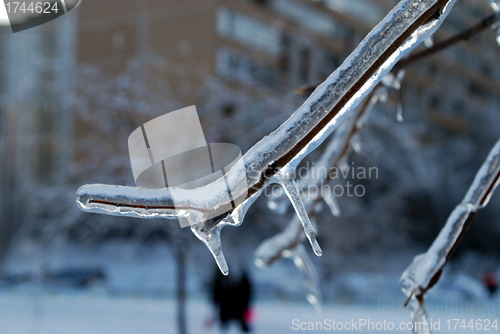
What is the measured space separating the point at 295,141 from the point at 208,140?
10.5 m

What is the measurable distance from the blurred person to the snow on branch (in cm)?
1020

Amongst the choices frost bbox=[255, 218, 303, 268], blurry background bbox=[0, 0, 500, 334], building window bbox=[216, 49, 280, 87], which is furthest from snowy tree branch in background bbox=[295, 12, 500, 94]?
building window bbox=[216, 49, 280, 87]

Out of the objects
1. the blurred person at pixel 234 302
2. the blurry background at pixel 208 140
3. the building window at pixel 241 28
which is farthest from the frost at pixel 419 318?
the building window at pixel 241 28

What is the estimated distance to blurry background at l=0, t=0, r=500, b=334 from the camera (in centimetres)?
1280

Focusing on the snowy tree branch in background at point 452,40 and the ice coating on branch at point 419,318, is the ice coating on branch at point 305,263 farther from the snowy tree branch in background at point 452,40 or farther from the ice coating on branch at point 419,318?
the ice coating on branch at point 419,318

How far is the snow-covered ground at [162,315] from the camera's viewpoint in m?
11.8

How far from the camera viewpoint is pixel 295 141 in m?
1.19

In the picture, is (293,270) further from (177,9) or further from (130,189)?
(130,189)

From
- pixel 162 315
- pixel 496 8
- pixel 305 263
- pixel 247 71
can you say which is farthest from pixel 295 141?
pixel 162 315

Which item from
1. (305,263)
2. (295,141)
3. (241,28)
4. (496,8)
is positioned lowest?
(241,28)

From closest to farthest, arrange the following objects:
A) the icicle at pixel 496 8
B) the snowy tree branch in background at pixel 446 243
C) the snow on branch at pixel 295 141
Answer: the snow on branch at pixel 295 141 < the snowy tree branch in background at pixel 446 243 < the icicle at pixel 496 8

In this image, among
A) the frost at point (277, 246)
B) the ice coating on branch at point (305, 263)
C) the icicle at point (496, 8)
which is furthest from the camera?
the ice coating on branch at point (305, 263)

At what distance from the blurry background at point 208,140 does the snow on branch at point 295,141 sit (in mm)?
6117

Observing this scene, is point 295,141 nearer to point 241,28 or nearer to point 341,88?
point 341,88
